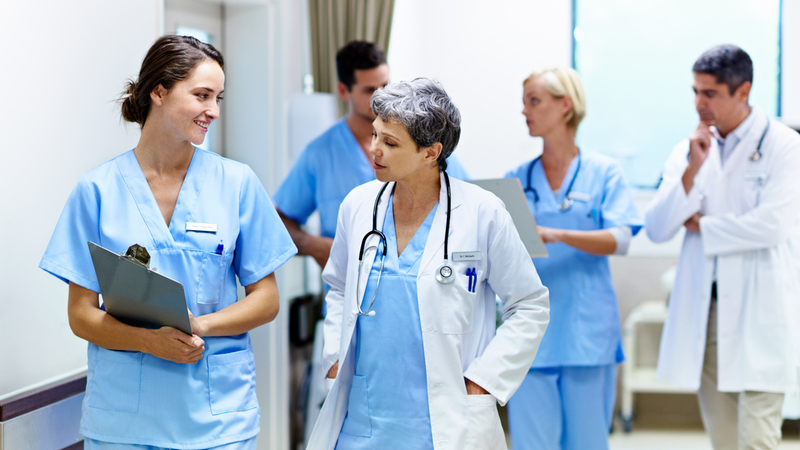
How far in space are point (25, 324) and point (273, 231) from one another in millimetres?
756

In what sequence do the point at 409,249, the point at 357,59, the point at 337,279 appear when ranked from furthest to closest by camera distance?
the point at 357,59 < the point at 337,279 < the point at 409,249

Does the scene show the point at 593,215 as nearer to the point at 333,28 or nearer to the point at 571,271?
the point at 571,271

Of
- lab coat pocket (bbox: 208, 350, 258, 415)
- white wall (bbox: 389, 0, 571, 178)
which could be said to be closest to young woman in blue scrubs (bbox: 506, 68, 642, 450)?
lab coat pocket (bbox: 208, 350, 258, 415)

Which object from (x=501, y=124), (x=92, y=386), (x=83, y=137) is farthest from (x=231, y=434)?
(x=501, y=124)

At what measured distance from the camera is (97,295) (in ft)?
5.15

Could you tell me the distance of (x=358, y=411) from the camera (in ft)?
5.21

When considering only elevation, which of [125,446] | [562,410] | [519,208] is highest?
[519,208]

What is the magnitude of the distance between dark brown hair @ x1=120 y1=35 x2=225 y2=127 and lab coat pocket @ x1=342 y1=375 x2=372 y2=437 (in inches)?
30.3

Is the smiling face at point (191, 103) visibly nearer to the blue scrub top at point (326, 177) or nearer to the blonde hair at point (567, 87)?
the blue scrub top at point (326, 177)

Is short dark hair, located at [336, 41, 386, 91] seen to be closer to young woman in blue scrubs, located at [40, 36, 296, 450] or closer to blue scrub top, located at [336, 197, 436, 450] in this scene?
young woman in blue scrubs, located at [40, 36, 296, 450]

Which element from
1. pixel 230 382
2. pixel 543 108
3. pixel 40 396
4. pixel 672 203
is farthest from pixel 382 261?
pixel 672 203

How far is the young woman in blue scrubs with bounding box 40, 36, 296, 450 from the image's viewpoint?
151cm

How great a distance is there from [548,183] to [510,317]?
3.30ft

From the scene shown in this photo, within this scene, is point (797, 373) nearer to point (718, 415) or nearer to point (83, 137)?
point (718, 415)
